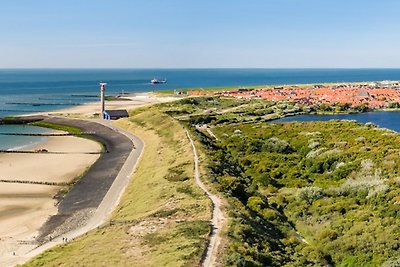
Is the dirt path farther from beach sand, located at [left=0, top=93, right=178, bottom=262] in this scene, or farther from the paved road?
beach sand, located at [left=0, top=93, right=178, bottom=262]

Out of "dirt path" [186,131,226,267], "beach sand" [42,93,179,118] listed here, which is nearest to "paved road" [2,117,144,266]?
"dirt path" [186,131,226,267]

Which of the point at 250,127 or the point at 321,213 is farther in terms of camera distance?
the point at 250,127

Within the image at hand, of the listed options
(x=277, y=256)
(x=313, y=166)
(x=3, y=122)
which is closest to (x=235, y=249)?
(x=277, y=256)

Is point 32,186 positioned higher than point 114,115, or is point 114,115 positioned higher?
point 114,115

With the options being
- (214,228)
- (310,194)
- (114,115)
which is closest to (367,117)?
(114,115)

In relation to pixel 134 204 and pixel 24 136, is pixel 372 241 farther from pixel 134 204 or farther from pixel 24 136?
pixel 24 136

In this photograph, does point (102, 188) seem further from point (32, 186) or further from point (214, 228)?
point (214, 228)

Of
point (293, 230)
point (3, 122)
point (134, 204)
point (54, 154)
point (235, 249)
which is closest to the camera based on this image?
point (235, 249)
